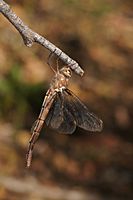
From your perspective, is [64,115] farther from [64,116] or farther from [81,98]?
[81,98]

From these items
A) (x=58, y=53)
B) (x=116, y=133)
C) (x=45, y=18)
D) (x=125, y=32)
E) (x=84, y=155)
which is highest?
(x=125, y=32)

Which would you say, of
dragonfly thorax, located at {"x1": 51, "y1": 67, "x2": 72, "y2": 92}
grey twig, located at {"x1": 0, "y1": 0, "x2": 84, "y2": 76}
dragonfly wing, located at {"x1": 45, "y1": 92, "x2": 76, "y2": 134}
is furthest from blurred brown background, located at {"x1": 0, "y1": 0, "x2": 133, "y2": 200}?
grey twig, located at {"x1": 0, "y1": 0, "x2": 84, "y2": 76}

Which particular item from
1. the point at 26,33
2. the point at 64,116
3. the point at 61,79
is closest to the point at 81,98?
the point at 64,116

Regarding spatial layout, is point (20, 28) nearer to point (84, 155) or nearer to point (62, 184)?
point (62, 184)

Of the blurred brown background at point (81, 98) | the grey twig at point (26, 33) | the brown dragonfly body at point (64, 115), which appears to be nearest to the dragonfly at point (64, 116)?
the brown dragonfly body at point (64, 115)

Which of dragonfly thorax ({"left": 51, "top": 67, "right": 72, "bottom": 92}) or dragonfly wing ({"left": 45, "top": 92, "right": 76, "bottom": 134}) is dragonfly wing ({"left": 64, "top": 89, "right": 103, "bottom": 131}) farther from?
dragonfly thorax ({"left": 51, "top": 67, "right": 72, "bottom": 92})

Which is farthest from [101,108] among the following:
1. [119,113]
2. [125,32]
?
[125,32]
